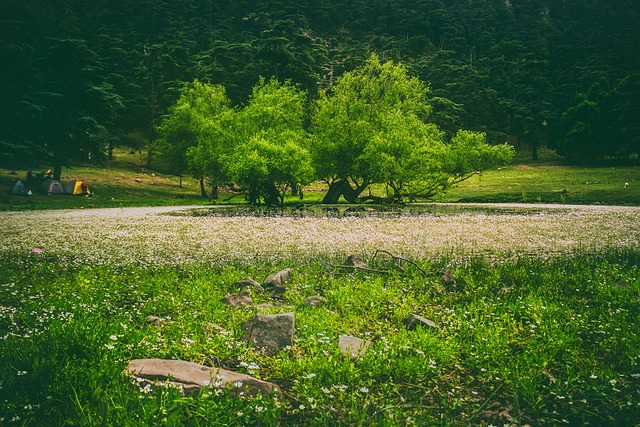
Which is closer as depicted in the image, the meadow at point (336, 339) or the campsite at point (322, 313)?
the meadow at point (336, 339)

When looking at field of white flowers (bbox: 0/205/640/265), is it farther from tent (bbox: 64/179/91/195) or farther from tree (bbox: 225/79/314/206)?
tent (bbox: 64/179/91/195)

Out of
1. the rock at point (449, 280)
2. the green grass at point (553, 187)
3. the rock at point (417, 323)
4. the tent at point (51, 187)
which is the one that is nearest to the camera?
the rock at point (417, 323)

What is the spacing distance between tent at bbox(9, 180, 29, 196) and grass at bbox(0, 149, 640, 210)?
878 mm

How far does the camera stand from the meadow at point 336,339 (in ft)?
13.5

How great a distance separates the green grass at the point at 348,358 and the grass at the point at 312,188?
3380 cm

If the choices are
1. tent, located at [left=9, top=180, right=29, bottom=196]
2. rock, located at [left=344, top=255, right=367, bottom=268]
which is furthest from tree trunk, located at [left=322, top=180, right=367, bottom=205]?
rock, located at [left=344, top=255, right=367, bottom=268]

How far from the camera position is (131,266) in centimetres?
1101

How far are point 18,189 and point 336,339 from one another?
158ft

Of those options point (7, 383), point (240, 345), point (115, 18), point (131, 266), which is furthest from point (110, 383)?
point (115, 18)

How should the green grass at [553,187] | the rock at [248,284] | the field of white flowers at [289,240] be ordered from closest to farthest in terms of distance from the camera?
1. the rock at [248,284]
2. the field of white flowers at [289,240]
3. the green grass at [553,187]

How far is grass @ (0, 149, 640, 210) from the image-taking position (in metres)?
42.4

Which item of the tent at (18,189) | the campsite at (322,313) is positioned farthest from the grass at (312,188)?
the campsite at (322,313)

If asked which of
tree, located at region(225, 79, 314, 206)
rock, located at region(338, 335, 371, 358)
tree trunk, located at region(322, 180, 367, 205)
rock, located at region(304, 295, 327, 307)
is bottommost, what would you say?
rock, located at region(338, 335, 371, 358)

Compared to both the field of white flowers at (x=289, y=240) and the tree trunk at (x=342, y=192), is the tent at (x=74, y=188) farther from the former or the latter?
the tree trunk at (x=342, y=192)
